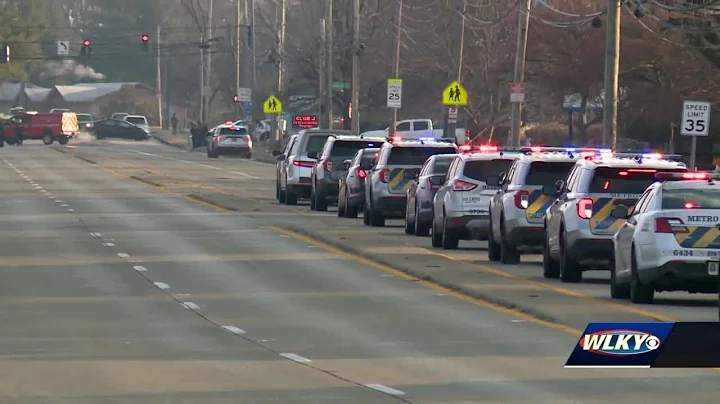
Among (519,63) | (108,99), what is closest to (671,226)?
(519,63)

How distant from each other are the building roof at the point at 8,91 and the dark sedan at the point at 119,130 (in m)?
54.2

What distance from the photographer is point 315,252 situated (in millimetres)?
27719

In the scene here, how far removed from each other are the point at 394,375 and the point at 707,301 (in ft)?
24.9

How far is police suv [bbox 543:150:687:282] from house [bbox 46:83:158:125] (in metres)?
135

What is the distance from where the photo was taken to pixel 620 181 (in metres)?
22.7

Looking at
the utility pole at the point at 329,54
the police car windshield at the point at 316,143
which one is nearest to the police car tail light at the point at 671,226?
the police car windshield at the point at 316,143

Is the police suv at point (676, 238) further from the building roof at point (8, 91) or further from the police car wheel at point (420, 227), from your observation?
the building roof at point (8, 91)

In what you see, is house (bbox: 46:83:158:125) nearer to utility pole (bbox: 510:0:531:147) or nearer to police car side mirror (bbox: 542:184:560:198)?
utility pole (bbox: 510:0:531:147)

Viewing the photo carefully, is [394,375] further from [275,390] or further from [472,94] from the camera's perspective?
[472,94]

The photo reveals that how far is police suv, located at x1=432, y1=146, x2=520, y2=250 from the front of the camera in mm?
28281

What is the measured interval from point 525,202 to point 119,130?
92.5 meters

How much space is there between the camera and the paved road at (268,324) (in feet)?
42.8

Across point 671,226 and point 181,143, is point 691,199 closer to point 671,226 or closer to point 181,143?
point 671,226

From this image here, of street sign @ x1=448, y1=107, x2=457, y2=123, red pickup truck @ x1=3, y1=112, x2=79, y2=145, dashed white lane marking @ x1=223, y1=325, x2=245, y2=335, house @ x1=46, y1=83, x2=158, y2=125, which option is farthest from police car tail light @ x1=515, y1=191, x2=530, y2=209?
house @ x1=46, y1=83, x2=158, y2=125
